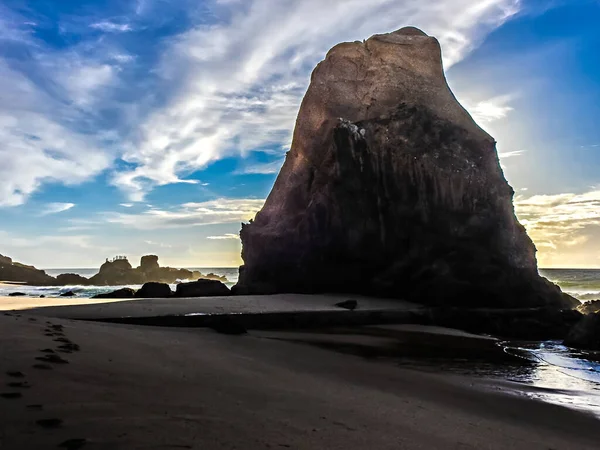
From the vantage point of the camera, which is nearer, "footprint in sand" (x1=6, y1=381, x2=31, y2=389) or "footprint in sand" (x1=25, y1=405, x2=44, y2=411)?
"footprint in sand" (x1=25, y1=405, x2=44, y2=411)

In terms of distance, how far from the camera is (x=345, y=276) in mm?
24750

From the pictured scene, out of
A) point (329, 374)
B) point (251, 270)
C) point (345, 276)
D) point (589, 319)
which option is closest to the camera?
point (329, 374)

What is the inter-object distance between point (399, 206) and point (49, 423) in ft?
72.2

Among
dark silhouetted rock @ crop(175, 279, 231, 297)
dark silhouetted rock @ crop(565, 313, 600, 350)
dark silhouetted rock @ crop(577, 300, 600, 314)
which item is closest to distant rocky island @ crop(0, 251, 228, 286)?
dark silhouetted rock @ crop(175, 279, 231, 297)

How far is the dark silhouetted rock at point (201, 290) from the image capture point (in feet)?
77.4

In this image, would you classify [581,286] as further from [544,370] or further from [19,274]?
[19,274]

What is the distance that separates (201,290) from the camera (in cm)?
2431

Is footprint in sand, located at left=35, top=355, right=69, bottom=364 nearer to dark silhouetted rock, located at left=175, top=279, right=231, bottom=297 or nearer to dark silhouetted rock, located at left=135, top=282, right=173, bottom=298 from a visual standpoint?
dark silhouetted rock, located at left=175, top=279, right=231, bottom=297

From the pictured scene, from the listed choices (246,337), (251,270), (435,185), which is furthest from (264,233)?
(246,337)

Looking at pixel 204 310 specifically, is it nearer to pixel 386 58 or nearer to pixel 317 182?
pixel 317 182

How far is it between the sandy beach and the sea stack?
1530cm

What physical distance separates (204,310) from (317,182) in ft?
45.1

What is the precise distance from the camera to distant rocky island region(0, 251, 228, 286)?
201ft

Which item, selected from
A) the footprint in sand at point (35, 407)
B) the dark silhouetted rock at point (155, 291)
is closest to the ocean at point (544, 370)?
the footprint in sand at point (35, 407)
